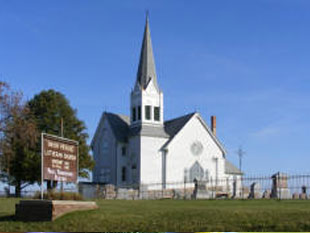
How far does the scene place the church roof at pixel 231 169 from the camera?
65.8 metres

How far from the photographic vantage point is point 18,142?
4066 centimetres

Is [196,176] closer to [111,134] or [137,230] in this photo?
[111,134]

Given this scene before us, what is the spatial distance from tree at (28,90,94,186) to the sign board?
88.8 feet

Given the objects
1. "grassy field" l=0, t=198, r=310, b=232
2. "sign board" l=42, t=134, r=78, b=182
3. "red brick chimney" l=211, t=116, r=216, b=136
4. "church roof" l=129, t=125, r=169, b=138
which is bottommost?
"grassy field" l=0, t=198, r=310, b=232

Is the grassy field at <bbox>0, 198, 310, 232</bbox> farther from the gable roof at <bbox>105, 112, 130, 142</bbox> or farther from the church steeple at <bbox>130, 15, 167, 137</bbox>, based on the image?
the gable roof at <bbox>105, 112, 130, 142</bbox>

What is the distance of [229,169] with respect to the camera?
6631 cm

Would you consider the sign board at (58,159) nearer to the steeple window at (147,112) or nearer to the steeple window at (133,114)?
the steeple window at (147,112)

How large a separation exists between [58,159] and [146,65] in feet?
136

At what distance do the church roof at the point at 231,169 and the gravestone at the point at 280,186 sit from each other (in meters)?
34.3

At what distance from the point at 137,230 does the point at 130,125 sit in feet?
151

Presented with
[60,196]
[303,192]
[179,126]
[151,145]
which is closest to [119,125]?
[151,145]

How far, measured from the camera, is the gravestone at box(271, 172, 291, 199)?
100 ft

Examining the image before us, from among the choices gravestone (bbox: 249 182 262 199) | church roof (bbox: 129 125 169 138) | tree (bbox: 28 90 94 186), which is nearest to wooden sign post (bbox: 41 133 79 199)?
gravestone (bbox: 249 182 262 199)

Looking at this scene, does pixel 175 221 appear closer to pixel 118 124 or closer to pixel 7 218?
pixel 7 218
